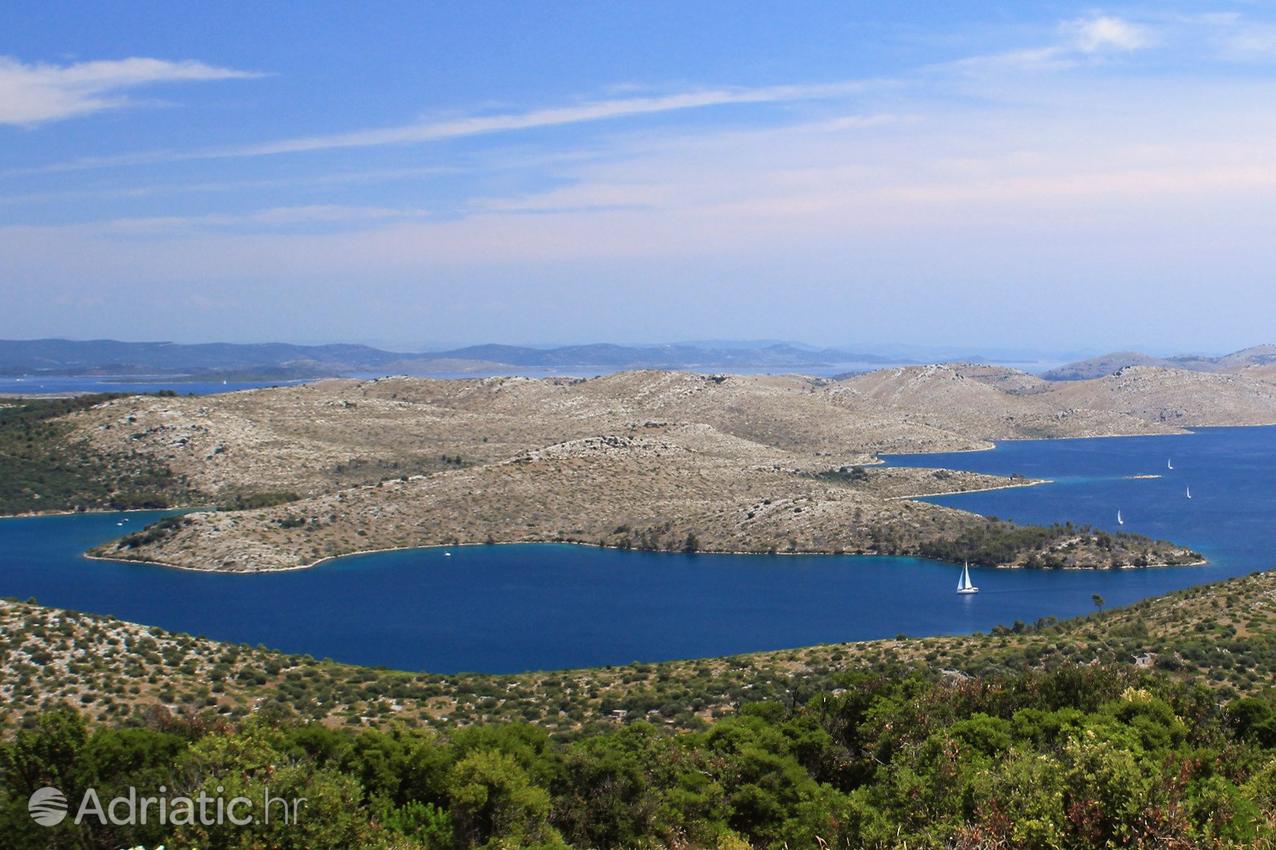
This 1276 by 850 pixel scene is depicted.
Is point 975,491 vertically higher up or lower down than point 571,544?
higher up

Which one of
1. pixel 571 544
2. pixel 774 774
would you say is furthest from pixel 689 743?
pixel 571 544

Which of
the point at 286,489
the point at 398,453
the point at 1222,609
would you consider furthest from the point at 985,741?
the point at 398,453

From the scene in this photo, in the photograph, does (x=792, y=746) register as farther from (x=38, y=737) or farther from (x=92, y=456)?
(x=92, y=456)

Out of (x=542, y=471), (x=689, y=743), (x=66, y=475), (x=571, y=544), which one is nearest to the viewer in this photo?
(x=689, y=743)

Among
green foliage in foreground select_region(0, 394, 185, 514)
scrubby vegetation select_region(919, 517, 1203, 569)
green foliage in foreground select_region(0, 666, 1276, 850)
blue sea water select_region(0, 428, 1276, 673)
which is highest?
green foliage in foreground select_region(0, 666, 1276, 850)

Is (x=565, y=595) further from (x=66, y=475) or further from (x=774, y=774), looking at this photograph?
(x=66, y=475)

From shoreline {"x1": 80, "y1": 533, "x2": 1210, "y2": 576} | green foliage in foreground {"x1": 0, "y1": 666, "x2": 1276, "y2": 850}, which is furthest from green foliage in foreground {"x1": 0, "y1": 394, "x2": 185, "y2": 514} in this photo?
green foliage in foreground {"x1": 0, "y1": 666, "x2": 1276, "y2": 850}

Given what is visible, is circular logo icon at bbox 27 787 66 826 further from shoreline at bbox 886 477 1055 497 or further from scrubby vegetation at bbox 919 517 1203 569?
shoreline at bbox 886 477 1055 497
